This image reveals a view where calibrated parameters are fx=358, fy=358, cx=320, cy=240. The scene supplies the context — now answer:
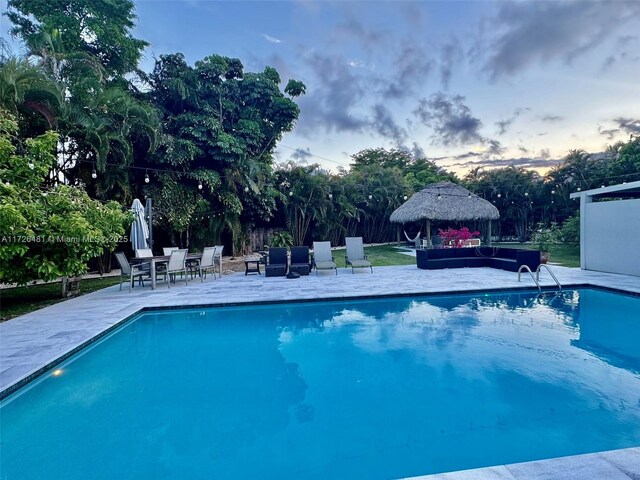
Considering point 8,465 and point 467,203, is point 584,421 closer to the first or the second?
point 8,465

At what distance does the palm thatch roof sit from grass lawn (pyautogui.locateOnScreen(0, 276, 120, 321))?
14592 mm

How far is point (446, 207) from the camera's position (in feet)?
64.1

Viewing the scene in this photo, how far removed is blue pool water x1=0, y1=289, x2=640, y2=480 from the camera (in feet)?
8.84

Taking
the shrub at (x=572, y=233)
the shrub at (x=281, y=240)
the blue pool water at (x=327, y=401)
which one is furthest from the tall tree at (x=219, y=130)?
the shrub at (x=572, y=233)

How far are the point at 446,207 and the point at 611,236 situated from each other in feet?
31.2

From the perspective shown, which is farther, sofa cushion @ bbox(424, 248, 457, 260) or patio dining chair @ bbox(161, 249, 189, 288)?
sofa cushion @ bbox(424, 248, 457, 260)

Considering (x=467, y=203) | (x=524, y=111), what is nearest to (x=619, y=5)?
(x=524, y=111)

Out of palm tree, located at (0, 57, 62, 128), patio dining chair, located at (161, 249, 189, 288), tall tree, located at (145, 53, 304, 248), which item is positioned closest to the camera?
palm tree, located at (0, 57, 62, 128)

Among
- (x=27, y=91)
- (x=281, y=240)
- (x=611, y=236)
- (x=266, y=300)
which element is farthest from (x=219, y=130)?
(x=611, y=236)

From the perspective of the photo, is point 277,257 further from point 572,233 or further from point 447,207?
point 572,233

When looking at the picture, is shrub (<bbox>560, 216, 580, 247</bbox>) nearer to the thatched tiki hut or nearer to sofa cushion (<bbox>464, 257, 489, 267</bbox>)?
the thatched tiki hut

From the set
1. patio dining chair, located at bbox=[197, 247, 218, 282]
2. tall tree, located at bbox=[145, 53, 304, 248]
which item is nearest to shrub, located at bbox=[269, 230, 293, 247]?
tall tree, located at bbox=[145, 53, 304, 248]

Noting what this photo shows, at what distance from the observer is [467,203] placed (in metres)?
19.9

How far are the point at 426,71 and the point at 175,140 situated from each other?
10323 millimetres
